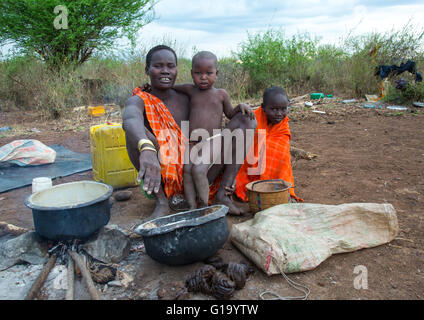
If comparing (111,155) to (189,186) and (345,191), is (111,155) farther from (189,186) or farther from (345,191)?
(345,191)

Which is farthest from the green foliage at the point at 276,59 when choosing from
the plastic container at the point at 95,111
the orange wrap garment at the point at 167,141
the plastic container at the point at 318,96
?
the orange wrap garment at the point at 167,141

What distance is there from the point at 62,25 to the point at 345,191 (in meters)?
7.86

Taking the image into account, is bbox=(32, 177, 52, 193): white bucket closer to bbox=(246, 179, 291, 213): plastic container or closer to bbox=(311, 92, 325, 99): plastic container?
bbox=(246, 179, 291, 213): plastic container

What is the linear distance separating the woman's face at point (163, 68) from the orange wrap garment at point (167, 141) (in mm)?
135

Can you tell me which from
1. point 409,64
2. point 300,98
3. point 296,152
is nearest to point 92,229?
point 296,152

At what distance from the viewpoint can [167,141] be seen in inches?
97.6

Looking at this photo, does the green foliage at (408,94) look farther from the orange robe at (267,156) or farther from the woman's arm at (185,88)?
the woman's arm at (185,88)

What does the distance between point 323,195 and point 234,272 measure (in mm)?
1492

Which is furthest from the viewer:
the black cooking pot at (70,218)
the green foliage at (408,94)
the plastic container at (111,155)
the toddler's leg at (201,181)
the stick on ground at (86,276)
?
the green foliage at (408,94)

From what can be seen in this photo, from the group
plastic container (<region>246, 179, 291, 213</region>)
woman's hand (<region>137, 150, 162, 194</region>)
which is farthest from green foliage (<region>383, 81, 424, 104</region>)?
woman's hand (<region>137, 150, 162, 194</region>)

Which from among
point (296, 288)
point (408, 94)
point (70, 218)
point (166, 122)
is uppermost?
point (408, 94)

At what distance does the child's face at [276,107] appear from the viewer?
2.74 m

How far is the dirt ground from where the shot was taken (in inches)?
66.2

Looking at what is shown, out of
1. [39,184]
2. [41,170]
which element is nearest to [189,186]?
[39,184]
